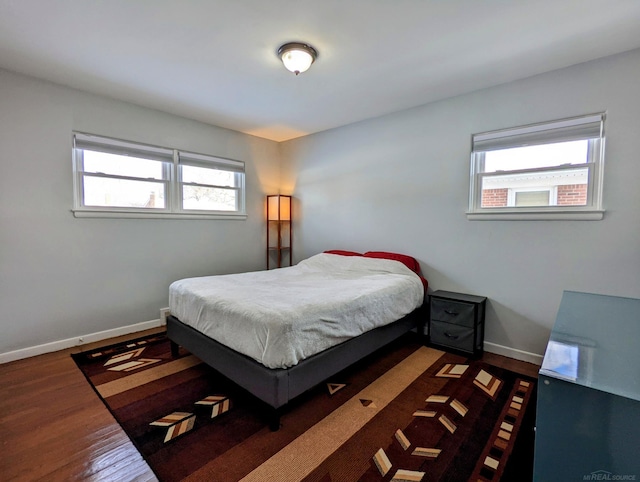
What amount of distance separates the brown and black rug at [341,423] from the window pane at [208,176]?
2194mm

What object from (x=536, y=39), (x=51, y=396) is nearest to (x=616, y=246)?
(x=536, y=39)

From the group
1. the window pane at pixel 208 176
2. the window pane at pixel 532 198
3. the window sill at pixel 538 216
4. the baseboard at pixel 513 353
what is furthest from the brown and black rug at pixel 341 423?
the window pane at pixel 208 176

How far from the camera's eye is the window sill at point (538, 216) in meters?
2.35

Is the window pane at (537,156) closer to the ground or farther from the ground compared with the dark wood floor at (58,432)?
farther from the ground

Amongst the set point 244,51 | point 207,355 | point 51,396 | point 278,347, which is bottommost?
point 51,396

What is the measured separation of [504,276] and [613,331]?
1.61 meters

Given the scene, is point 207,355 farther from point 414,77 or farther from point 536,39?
point 536,39

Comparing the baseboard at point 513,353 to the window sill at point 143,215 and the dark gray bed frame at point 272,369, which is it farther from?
the window sill at point 143,215

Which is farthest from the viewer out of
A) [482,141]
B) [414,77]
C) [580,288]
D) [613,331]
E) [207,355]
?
[482,141]

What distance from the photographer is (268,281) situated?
291 centimetres

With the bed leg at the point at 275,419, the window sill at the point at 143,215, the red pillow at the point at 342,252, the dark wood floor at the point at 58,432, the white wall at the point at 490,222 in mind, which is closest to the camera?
the dark wood floor at the point at 58,432

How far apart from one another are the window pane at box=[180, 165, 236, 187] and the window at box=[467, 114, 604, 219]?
3057 mm

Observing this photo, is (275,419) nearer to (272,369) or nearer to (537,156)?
(272,369)

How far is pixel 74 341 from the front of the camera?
116 inches
